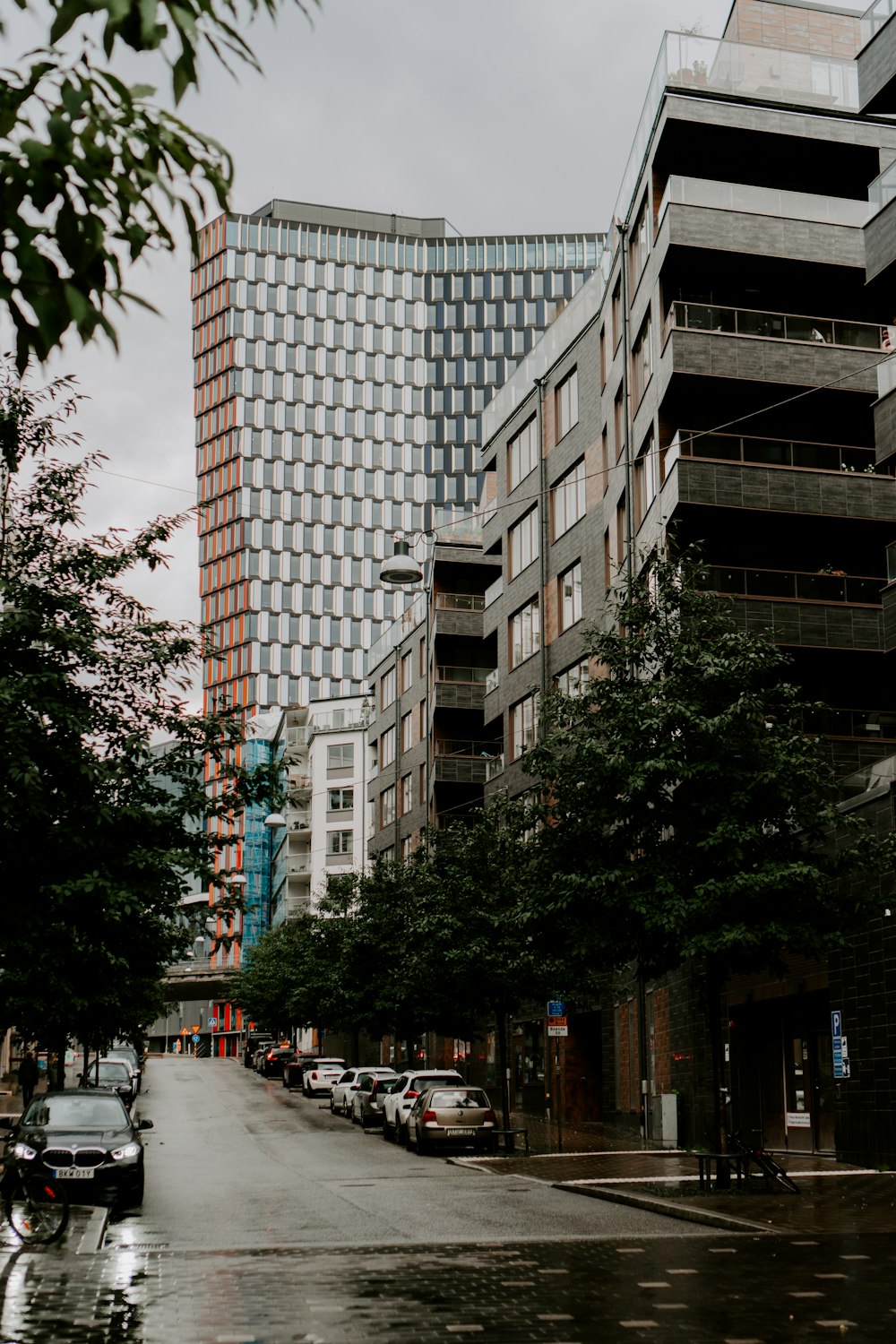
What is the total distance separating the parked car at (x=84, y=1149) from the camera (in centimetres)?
1920

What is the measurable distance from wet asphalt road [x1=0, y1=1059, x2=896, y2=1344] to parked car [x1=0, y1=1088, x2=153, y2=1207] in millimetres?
627

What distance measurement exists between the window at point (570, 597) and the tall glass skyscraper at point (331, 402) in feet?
312

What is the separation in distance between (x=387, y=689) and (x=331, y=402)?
7644 centimetres

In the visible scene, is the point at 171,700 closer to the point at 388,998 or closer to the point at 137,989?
the point at 137,989

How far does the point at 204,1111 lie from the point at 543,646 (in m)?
18.1

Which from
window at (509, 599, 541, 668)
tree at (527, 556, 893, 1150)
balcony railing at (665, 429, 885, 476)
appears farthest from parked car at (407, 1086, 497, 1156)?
window at (509, 599, 541, 668)

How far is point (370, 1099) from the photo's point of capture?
43531mm

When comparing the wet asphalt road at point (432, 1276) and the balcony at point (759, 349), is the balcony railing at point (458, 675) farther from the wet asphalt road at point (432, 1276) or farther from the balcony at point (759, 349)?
the wet asphalt road at point (432, 1276)

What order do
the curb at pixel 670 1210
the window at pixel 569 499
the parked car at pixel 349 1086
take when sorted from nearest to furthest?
the curb at pixel 670 1210, the window at pixel 569 499, the parked car at pixel 349 1086

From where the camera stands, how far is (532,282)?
15462cm

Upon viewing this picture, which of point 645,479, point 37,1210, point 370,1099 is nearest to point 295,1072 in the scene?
point 370,1099

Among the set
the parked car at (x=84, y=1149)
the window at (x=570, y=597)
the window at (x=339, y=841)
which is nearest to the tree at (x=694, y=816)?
the parked car at (x=84, y=1149)

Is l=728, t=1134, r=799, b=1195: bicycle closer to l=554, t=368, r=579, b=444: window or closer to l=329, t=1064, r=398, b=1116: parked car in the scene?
l=329, t=1064, r=398, b=1116: parked car

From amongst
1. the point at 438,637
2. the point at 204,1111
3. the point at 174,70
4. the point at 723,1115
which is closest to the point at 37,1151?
the point at 723,1115
